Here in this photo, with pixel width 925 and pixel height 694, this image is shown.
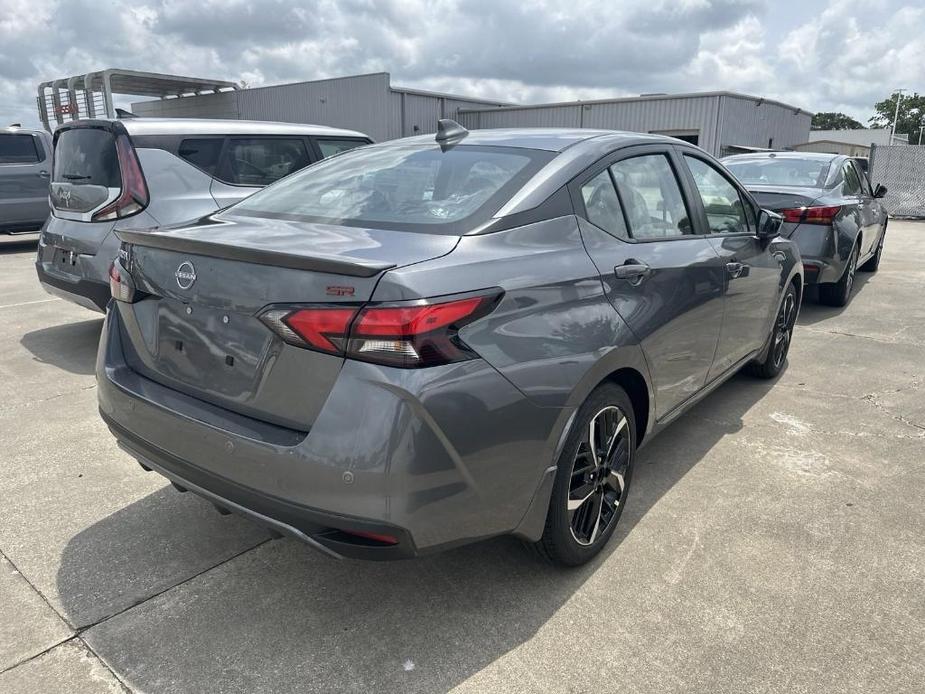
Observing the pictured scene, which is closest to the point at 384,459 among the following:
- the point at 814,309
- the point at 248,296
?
the point at 248,296

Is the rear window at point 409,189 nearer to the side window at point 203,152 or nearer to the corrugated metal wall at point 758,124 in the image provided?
the side window at point 203,152

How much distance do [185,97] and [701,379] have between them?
34.8 meters

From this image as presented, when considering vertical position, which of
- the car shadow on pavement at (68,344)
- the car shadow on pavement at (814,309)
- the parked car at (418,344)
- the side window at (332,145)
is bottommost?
the car shadow on pavement at (68,344)

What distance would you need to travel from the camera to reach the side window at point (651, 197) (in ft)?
9.50

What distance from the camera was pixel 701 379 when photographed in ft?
11.3

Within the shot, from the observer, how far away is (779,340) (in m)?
4.76

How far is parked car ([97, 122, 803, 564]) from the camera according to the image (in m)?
1.88

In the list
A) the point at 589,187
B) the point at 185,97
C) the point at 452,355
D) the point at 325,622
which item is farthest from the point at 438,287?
the point at 185,97

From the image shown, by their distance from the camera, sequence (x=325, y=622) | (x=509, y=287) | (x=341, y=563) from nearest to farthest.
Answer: (x=509, y=287)
(x=325, y=622)
(x=341, y=563)

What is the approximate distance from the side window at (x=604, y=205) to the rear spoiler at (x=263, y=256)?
1.04 meters

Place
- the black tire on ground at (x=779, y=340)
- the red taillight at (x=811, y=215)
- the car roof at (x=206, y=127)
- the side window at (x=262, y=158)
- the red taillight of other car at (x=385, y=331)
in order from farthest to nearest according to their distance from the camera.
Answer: the red taillight at (x=811, y=215) → the side window at (x=262, y=158) → the car roof at (x=206, y=127) → the black tire on ground at (x=779, y=340) → the red taillight of other car at (x=385, y=331)

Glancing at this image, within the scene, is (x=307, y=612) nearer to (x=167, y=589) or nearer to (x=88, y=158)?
(x=167, y=589)

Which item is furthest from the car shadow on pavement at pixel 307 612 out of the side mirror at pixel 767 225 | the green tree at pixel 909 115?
the green tree at pixel 909 115

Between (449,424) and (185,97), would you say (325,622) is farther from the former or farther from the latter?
(185,97)
